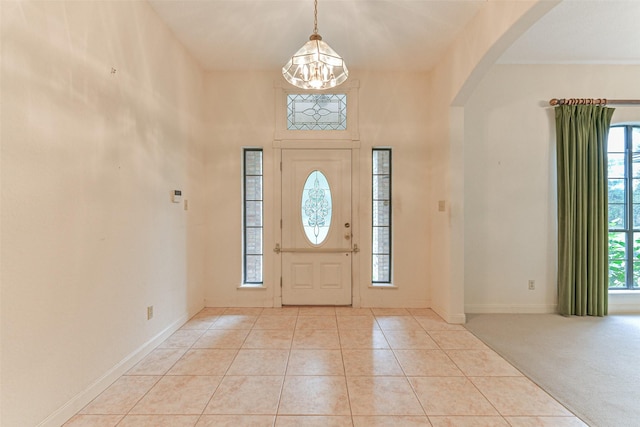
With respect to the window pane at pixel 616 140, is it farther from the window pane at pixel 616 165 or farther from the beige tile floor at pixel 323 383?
the beige tile floor at pixel 323 383

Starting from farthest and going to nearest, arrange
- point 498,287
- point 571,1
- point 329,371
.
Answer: point 498,287 < point 571,1 < point 329,371

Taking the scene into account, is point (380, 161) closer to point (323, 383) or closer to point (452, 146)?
point (452, 146)

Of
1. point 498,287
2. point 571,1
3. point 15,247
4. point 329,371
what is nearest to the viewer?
point 15,247

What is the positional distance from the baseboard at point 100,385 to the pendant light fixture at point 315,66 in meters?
2.42

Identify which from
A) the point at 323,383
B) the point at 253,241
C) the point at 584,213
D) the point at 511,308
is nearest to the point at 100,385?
the point at 323,383

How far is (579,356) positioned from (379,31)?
11.3 feet

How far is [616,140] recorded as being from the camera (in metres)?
3.87

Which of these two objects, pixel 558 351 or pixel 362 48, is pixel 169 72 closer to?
pixel 362 48

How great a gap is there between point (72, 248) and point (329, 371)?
1911mm

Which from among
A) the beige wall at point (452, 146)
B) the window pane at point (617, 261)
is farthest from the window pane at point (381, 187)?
the window pane at point (617, 261)

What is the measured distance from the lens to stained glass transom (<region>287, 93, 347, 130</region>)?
13.1ft

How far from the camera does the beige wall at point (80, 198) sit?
155cm

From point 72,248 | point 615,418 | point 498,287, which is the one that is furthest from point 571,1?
point 72,248

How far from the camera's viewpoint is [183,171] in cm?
339
